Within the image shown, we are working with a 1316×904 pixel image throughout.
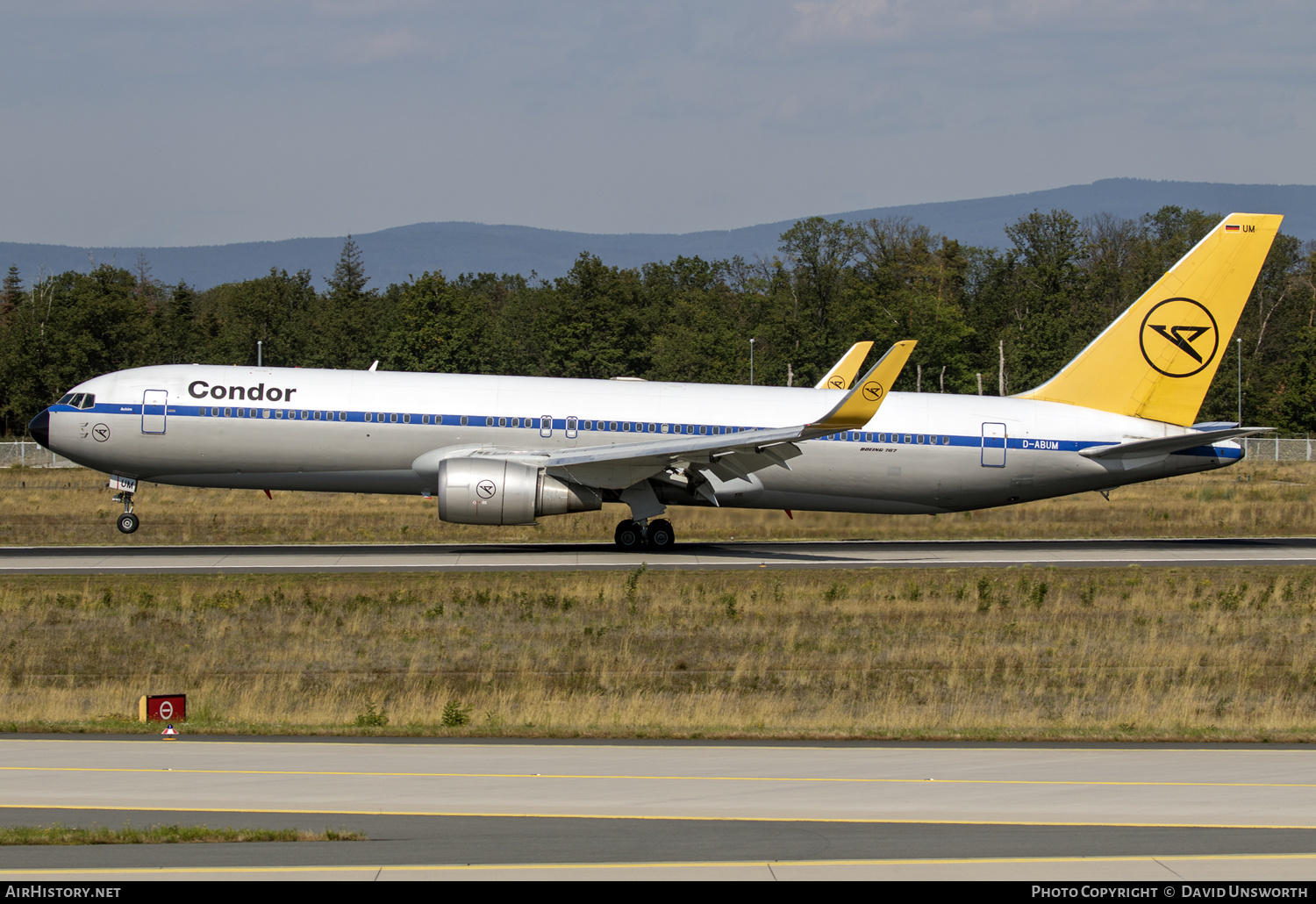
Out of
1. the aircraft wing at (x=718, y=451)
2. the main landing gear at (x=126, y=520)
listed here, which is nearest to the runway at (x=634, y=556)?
the main landing gear at (x=126, y=520)

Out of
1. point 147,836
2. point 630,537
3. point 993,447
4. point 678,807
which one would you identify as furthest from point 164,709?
point 993,447

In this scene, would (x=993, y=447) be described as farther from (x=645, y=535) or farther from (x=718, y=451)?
(x=645, y=535)

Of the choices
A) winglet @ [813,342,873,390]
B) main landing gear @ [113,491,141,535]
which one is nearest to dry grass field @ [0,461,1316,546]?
main landing gear @ [113,491,141,535]

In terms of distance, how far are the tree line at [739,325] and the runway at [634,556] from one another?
53.6 meters

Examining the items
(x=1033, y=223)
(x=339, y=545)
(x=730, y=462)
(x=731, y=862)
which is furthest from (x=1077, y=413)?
(x=1033, y=223)

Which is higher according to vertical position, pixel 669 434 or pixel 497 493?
pixel 669 434

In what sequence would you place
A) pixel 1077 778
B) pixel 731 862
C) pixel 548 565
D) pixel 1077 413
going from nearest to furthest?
1. pixel 731 862
2. pixel 1077 778
3. pixel 548 565
4. pixel 1077 413

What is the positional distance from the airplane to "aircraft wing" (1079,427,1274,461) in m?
0.06

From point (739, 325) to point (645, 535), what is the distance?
8915 centimetres

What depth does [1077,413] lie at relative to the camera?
3291cm

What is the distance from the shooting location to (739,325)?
392 ft

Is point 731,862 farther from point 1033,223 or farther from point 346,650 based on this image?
point 1033,223

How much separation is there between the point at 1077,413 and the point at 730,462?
383 inches
